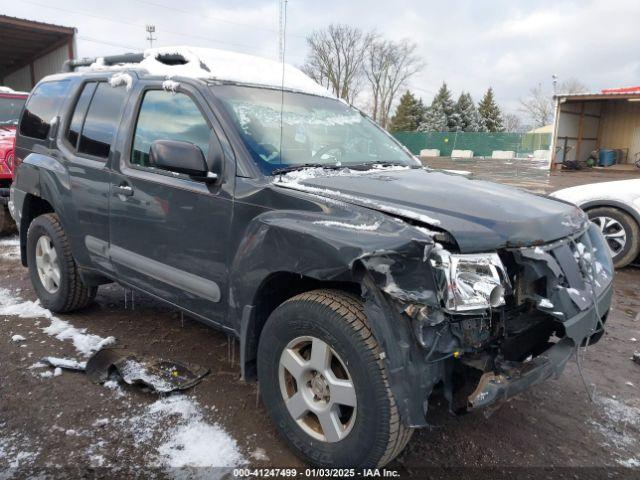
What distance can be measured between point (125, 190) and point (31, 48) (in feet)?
56.4

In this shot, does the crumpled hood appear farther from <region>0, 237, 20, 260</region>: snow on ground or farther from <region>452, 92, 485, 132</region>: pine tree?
<region>452, 92, 485, 132</region>: pine tree

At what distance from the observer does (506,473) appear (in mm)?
2467

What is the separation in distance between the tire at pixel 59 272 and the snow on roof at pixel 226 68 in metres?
1.42

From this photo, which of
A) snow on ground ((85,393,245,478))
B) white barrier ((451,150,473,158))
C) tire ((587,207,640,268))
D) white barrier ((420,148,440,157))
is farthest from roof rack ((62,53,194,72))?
white barrier ((420,148,440,157))

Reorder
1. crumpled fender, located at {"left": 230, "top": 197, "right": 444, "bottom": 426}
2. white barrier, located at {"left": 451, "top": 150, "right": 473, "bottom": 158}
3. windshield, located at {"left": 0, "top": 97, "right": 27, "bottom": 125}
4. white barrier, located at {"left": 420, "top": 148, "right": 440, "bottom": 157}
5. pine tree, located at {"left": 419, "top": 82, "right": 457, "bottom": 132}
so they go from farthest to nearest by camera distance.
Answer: pine tree, located at {"left": 419, "top": 82, "right": 457, "bottom": 132}, white barrier, located at {"left": 420, "top": 148, "right": 440, "bottom": 157}, white barrier, located at {"left": 451, "top": 150, "right": 473, "bottom": 158}, windshield, located at {"left": 0, "top": 97, "right": 27, "bottom": 125}, crumpled fender, located at {"left": 230, "top": 197, "right": 444, "bottom": 426}

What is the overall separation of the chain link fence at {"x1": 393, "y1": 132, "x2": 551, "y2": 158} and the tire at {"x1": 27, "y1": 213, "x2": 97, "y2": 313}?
34174 millimetres

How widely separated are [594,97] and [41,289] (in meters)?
22.4

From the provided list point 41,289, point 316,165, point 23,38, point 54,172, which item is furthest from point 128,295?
point 23,38

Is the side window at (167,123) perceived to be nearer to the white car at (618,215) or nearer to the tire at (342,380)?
the tire at (342,380)

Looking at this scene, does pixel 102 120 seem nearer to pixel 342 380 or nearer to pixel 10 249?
pixel 342 380

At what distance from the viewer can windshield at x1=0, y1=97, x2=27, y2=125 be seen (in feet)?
30.0

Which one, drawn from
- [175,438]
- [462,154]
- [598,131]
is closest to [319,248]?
[175,438]

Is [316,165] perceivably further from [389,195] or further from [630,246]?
[630,246]

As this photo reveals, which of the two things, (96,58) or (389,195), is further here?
(96,58)
